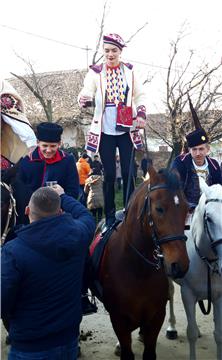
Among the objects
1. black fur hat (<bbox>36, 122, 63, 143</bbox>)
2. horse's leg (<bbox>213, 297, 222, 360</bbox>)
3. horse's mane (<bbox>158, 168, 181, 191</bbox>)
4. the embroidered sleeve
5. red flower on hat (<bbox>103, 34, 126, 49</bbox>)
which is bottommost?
horse's leg (<bbox>213, 297, 222, 360</bbox>)

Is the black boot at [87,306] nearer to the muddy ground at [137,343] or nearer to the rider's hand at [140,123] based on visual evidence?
the muddy ground at [137,343]

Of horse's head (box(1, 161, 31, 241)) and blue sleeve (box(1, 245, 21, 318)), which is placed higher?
horse's head (box(1, 161, 31, 241))

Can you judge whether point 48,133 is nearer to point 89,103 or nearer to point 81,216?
point 81,216

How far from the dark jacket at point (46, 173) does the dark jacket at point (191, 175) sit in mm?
1201

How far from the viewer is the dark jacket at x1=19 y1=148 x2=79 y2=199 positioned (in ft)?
13.0

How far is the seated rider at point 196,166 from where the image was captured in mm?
4598

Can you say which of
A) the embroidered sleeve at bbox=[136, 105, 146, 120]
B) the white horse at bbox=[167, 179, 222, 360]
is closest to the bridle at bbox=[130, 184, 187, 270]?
the white horse at bbox=[167, 179, 222, 360]

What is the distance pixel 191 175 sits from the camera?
4637 millimetres

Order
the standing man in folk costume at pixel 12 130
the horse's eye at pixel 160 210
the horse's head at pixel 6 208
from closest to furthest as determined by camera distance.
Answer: the horse's eye at pixel 160 210
the horse's head at pixel 6 208
the standing man in folk costume at pixel 12 130

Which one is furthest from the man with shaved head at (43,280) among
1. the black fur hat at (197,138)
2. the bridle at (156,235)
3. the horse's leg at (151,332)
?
the black fur hat at (197,138)

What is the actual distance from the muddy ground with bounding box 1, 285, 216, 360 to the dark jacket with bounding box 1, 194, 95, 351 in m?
2.25

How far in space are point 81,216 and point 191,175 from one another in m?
1.87

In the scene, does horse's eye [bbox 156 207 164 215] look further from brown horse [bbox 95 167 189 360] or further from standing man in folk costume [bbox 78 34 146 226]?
standing man in folk costume [bbox 78 34 146 226]

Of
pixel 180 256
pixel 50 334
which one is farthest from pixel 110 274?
pixel 50 334
